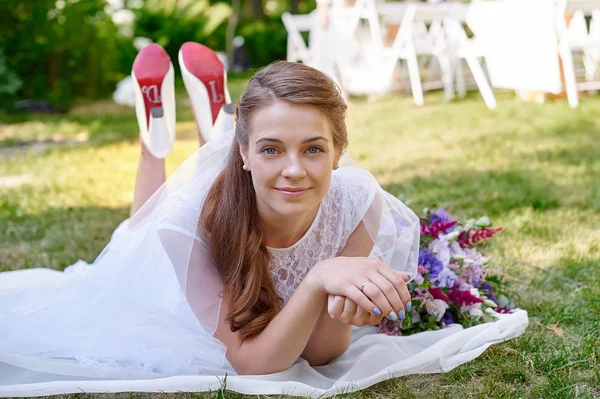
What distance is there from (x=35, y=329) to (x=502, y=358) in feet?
4.97

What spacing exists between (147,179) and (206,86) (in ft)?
1.63

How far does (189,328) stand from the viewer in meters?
2.25

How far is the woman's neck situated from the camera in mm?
A: 2160

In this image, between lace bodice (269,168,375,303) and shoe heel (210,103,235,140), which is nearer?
lace bodice (269,168,375,303)

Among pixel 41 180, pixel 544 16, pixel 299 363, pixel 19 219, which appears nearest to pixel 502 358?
pixel 299 363

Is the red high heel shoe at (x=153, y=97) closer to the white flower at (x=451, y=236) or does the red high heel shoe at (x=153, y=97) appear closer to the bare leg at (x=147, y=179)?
the bare leg at (x=147, y=179)

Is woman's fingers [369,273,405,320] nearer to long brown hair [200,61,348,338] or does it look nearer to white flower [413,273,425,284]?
long brown hair [200,61,348,338]

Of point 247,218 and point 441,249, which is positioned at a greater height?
point 247,218

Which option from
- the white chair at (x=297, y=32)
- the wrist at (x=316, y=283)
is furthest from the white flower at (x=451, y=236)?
the white chair at (x=297, y=32)

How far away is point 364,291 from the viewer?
68.2 inches

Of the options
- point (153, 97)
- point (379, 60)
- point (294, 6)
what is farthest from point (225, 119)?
point (294, 6)

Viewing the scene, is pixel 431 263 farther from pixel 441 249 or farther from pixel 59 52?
pixel 59 52

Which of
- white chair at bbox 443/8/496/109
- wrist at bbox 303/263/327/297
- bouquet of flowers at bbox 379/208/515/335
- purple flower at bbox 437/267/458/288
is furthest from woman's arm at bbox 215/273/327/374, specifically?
white chair at bbox 443/8/496/109

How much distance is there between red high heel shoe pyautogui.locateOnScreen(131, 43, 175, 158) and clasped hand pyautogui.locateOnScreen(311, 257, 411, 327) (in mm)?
1571
